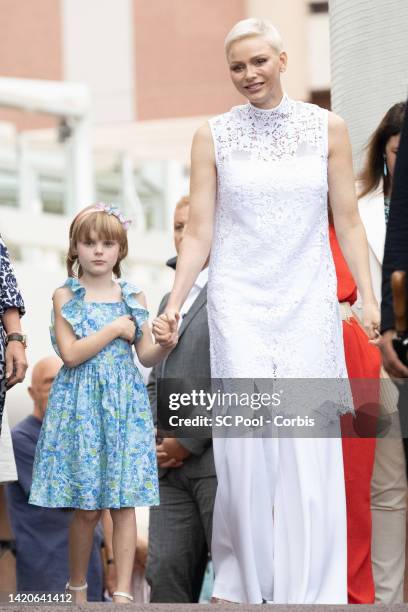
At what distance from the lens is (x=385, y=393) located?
5961 millimetres

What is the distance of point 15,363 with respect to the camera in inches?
211

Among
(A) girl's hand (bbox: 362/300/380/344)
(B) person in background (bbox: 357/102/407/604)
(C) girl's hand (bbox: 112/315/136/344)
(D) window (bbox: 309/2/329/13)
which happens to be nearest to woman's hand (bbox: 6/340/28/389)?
(C) girl's hand (bbox: 112/315/136/344)

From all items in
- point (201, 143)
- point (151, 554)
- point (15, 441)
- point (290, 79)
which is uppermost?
point (290, 79)

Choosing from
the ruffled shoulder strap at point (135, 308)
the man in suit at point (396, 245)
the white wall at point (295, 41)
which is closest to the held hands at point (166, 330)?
the ruffled shoulder strap at point (135, 308)

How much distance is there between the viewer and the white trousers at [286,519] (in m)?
Answer: 5.21

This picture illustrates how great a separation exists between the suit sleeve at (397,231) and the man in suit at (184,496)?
2051 mm

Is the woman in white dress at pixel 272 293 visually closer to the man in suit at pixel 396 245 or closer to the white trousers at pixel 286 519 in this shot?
the white trousers at pixel 286 519

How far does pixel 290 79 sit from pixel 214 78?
4.23m

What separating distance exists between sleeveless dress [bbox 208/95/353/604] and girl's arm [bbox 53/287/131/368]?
335 mm

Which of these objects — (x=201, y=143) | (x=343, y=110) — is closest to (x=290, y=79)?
(x=343, y=110)

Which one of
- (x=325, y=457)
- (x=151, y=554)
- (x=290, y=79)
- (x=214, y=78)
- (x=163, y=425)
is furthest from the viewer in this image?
(x=214, y=78)

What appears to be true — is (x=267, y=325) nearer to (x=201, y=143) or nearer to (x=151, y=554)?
(x=201, y=143)

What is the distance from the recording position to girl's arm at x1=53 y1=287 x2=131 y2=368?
18.2 feet

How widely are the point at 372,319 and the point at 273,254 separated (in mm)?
414
